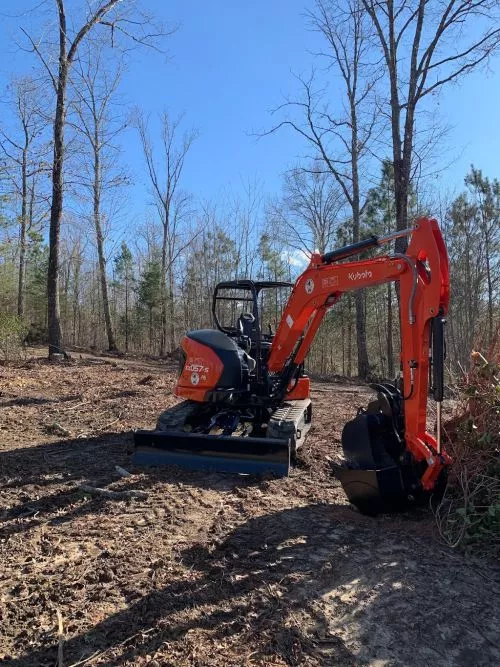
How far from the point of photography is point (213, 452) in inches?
223

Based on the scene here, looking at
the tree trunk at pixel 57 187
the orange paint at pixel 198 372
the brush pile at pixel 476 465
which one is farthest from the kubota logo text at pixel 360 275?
the tree trunk at pixel 57 187

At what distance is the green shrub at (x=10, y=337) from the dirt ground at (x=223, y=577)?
8.92m

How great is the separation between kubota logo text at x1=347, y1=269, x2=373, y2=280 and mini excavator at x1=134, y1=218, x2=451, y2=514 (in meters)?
0.01

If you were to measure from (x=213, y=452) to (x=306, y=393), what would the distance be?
2.08m

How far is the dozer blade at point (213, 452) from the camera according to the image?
18.0ft

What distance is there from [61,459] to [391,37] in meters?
14.4

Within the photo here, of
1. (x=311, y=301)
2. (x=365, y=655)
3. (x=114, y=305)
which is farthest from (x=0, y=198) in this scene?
(x=114, y=305)

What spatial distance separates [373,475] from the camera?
4.22m

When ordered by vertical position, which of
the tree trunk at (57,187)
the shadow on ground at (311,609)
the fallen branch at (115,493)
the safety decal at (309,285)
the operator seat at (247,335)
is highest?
the tree trunk at (57,187)

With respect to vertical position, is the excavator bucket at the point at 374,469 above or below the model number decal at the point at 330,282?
below

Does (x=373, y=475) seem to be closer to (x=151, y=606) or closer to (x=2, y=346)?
(x=151, y=606)

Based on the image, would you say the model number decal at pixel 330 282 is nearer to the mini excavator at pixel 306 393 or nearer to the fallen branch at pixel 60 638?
the mini excavator at pixel 306 393

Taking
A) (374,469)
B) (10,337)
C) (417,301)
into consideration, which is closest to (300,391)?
(374,469)

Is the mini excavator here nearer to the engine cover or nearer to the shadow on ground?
the engine cover
